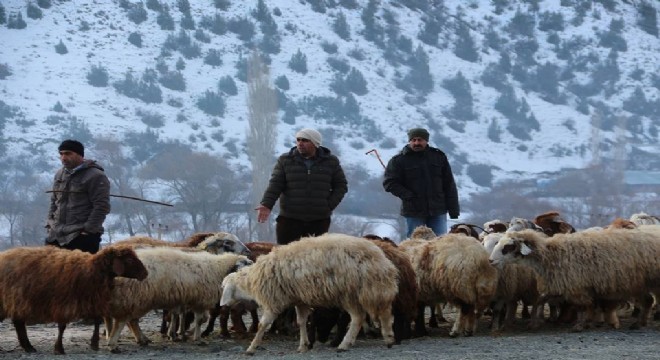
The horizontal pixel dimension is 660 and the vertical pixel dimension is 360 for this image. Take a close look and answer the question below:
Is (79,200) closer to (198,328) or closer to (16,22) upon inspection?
(198,328)

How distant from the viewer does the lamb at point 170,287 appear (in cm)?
1362

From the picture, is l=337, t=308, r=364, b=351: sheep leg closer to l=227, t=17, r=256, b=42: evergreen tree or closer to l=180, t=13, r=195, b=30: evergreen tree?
l=227, t=17, r=256, b=42: evergreen tree

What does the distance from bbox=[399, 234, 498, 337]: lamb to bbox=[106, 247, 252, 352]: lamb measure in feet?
6.65

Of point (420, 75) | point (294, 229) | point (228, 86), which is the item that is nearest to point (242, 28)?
point (420, 75)

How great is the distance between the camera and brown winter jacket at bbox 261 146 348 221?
1522cm

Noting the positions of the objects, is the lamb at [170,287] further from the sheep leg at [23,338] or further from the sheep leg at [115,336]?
the sheep leg at [23,338]

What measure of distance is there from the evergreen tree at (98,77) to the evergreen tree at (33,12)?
26.3m

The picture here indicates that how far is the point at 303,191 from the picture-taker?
1522cm

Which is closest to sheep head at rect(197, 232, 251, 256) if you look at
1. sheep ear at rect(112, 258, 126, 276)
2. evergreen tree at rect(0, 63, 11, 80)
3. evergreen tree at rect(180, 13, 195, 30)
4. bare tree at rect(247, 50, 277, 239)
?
sheep ear at rect(112, 258, 126, 276)

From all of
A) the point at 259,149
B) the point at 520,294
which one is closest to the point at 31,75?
the point at 259,149

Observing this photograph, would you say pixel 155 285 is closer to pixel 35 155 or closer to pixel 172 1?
pixel 35 155

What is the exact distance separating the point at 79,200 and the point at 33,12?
173 metres

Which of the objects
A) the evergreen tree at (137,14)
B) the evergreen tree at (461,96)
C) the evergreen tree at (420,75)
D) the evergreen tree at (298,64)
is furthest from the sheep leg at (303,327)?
the evergreen tree at (137,14)

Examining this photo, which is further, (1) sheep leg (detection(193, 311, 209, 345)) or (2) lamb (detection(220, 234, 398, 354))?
(1) sheep leg (detection(193, 311, 209, 345))
